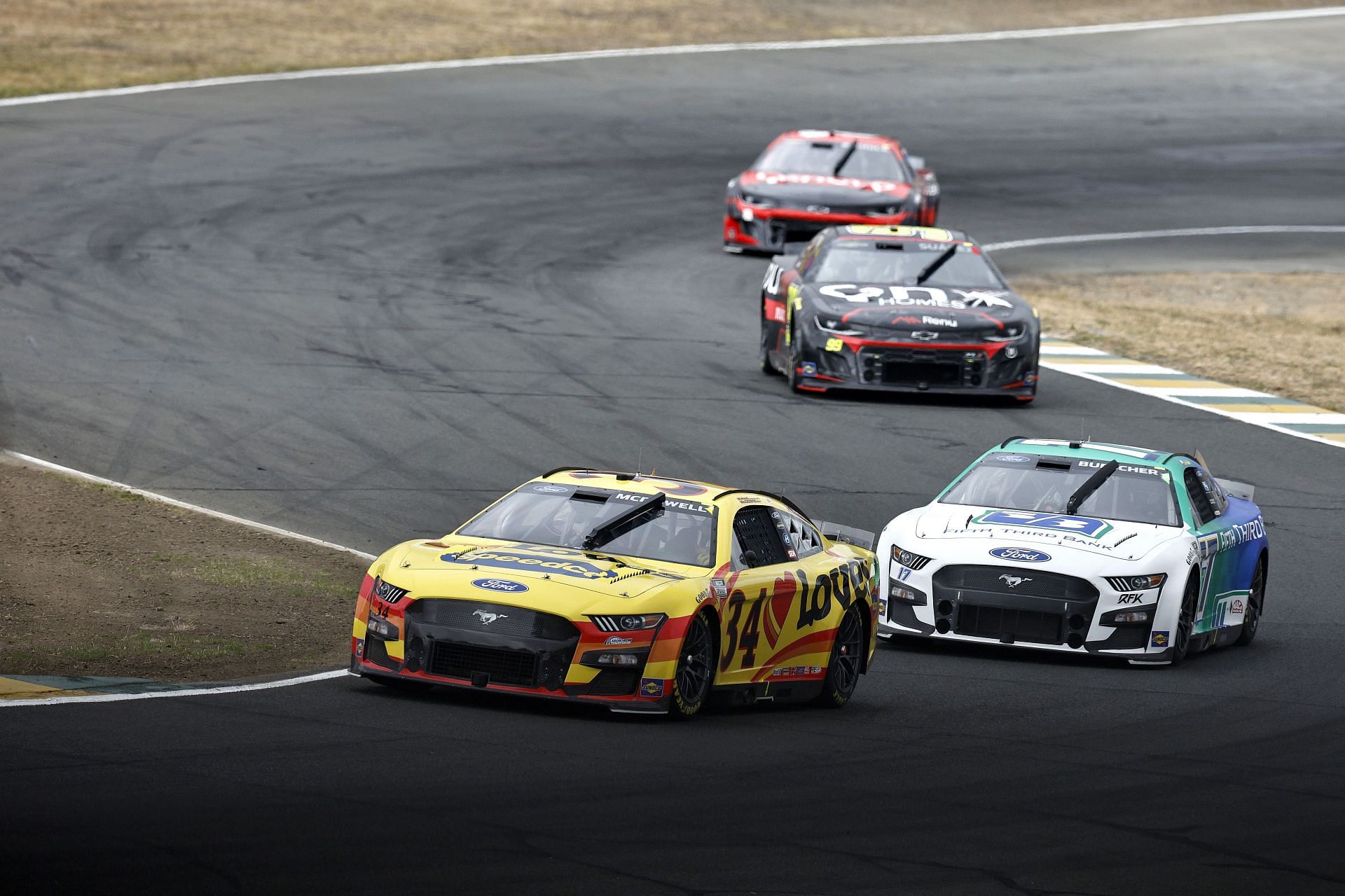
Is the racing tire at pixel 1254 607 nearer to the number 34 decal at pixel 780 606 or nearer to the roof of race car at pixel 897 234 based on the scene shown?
the number 34 decal at pixel 780 606

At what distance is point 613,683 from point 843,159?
2050 centimetres

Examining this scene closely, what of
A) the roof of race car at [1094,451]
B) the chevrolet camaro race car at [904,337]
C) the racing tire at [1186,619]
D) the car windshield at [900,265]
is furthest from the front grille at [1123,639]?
the car windshield at [900,265]

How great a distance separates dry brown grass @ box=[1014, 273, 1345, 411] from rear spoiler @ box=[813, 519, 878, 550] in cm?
1201

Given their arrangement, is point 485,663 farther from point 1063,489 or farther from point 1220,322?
point 1220,322

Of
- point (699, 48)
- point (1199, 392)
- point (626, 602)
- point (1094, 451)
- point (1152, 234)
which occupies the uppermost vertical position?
point (626, 602)

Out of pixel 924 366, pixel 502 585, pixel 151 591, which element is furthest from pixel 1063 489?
pixel 924 366

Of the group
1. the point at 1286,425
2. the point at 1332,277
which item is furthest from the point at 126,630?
the point at 1332,277

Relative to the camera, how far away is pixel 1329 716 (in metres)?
12.0

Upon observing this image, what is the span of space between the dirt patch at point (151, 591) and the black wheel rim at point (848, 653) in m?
2.84

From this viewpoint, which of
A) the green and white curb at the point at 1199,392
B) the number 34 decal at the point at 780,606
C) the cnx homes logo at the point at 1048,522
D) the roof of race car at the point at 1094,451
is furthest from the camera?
the green and white curb at the point at 1199,392

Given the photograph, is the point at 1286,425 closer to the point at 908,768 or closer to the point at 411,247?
the point at 411,247

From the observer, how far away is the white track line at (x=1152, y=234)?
3222 centimetres

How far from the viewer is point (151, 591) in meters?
13.7

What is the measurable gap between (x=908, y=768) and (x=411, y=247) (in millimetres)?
19266
